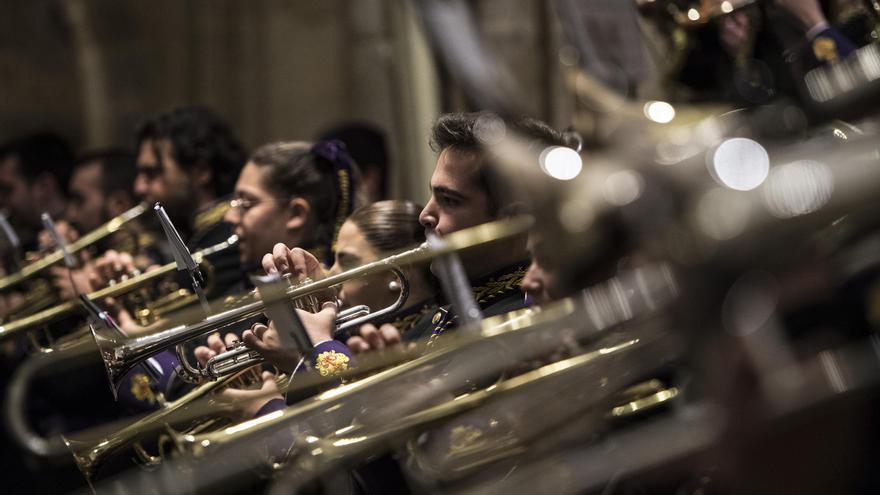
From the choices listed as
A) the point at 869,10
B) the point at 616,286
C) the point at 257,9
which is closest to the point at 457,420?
the point at 616,286

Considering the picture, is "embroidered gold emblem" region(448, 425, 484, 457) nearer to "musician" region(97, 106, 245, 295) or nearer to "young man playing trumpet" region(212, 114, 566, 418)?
"young man playing trumpet" region(212, 114, 566, 418)

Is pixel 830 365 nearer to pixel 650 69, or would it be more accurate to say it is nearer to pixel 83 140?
pixel 650 69

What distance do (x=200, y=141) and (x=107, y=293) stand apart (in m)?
0.96

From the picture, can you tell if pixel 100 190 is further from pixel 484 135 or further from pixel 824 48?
pixel 824 48

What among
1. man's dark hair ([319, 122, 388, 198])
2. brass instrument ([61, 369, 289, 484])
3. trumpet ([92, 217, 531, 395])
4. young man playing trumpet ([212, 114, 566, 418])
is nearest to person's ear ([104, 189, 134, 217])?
man's dark hair ([319, 122, 388, 198])

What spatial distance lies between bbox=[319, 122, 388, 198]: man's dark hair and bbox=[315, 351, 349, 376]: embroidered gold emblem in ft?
7.95

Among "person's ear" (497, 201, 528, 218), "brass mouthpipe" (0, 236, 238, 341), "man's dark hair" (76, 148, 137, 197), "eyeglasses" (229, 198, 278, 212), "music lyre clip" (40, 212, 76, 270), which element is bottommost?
"person's ear" (497, 201, 528, 218)

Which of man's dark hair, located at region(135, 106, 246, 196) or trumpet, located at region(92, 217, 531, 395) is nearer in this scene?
trumpet, located at region(92, 217, 531, 395)

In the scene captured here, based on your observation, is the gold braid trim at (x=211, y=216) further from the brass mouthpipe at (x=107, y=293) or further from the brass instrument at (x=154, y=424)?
the brass instrument at (x=154, y=424)

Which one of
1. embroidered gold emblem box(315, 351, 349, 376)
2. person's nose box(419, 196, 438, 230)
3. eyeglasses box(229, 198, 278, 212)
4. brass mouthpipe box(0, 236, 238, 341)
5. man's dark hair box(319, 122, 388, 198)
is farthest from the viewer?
man's dark hair box(319, 122, 388, 198)

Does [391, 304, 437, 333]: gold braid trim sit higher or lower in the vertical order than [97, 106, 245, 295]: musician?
lower

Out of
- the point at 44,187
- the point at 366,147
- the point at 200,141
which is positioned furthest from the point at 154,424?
the point at 44,187

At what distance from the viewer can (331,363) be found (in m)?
2.51

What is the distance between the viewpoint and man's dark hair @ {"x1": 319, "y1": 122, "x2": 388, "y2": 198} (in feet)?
16.3
